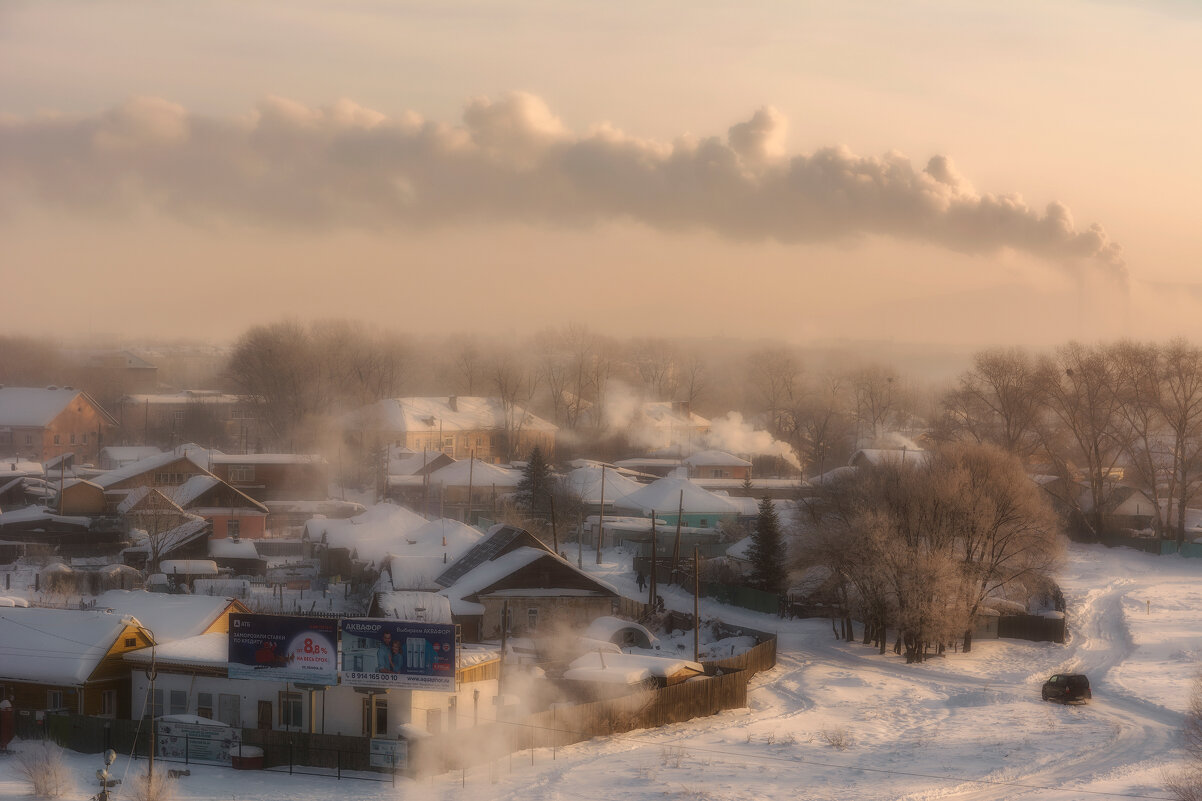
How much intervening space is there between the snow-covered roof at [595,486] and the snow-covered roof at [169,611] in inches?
1491

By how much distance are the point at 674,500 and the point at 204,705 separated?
41.7m

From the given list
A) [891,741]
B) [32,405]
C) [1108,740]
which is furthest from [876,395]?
[891,741]

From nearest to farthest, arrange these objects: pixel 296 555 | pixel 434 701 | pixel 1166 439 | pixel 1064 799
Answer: pixel 1064 799 → pixel 434 701 → pixel 296 555 → pixel 1166 439

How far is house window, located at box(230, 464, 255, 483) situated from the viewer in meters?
69.2

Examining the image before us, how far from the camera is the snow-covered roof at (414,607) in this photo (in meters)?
34.9

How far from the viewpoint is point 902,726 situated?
30203mm

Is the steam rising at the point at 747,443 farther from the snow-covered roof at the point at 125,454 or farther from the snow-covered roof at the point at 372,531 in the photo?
the snow-covered roof at the point at 372,531

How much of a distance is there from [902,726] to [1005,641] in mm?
14081

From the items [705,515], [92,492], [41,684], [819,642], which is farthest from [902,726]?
[92,492]

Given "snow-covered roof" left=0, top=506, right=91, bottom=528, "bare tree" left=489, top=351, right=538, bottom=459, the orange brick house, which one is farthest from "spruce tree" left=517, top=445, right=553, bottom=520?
the orange brick house

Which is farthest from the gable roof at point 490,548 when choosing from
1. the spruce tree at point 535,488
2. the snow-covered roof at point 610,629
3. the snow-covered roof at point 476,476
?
the snow-covered roof at point 476,476

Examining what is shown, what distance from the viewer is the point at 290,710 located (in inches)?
1057

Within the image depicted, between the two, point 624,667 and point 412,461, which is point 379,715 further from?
point 412,461

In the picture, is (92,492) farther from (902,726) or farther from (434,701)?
(902,726)
